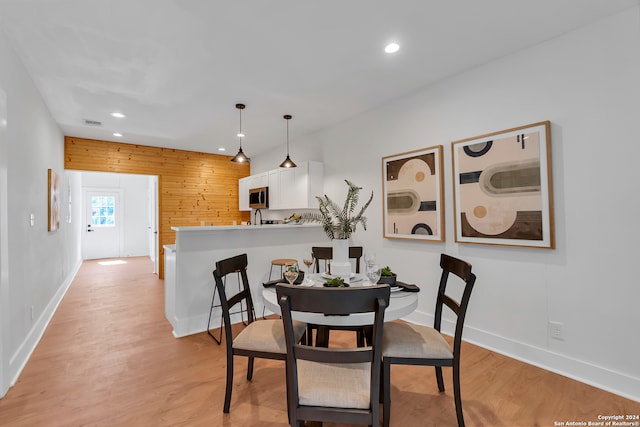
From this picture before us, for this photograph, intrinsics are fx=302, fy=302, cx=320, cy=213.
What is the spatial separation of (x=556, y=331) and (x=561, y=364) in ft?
0.81

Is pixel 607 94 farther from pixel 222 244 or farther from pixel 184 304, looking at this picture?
pixel 184 304

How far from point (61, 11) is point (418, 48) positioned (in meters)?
2.68

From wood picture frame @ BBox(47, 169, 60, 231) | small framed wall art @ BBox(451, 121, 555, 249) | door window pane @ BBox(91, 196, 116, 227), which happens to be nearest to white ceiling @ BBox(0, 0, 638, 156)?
small framed wall art @ BBox(451, 121, 555, 249)

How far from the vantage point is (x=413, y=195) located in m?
3.44

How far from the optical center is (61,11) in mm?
2094

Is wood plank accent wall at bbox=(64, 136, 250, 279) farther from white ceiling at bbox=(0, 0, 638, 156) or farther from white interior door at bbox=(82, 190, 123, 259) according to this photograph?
white interior door at bbox=(82, 190, 123, 259)

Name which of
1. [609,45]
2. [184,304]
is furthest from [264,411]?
[609,45]

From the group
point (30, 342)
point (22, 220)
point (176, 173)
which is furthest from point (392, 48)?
point (176, 173)

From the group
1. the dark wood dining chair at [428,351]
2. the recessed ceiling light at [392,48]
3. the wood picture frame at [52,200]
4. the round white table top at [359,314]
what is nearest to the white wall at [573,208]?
the recessed ceiling light at [392,48]

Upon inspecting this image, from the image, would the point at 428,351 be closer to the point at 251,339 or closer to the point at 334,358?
the point at 334,358

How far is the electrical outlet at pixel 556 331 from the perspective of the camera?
240cm

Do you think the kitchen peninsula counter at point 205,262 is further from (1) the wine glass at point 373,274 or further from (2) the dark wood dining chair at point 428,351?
(2) the dark wood dining chair at point 428,351

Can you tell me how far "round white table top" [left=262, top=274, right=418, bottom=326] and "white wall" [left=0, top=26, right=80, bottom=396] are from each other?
202cm

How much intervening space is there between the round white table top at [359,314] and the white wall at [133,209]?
9.10 metres
